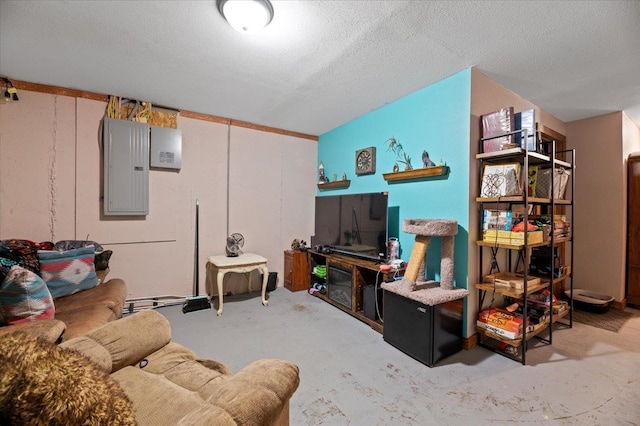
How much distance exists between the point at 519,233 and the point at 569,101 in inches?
84.7

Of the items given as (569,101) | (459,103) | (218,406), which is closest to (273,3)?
(459,103)

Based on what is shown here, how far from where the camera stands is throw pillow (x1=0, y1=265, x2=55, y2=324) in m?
1.46

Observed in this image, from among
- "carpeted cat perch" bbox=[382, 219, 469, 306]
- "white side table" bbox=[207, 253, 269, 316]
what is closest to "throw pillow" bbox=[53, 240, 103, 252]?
"white side table" bbox=[207, 253, 269, 316]

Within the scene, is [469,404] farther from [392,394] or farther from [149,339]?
[149,339]

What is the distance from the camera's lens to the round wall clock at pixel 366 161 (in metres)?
3.40

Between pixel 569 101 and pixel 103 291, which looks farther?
pixel 569 101

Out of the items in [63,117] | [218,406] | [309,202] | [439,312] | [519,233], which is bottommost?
[439,312]

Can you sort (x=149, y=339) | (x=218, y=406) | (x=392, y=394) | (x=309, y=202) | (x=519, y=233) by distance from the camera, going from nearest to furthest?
1. (x=218, y=406)
2. (x=149, y=339)
3. (x=392, y=394)
4. (x=519, y=233)
5. (x=309, y=202)

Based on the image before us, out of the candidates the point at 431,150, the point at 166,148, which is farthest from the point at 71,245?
the point at 431,150

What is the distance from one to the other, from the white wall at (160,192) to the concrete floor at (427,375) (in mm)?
992

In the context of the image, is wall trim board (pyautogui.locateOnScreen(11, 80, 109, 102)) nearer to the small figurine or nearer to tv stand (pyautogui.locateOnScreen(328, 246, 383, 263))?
tv stand (pyautogui.locateOnScreen(328, 246, 383, 263))

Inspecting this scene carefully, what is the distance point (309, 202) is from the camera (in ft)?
14.7

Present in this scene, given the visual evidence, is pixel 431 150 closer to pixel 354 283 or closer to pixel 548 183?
pixel 548 183

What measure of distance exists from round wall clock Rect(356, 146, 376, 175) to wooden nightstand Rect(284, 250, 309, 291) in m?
1.50
